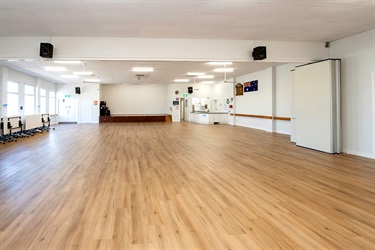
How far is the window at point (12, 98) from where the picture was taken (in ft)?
37.3

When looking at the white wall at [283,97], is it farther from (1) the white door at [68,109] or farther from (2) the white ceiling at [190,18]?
(1) the white door at [68,109]

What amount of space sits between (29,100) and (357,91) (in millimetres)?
14745

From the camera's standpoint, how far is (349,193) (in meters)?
3.55

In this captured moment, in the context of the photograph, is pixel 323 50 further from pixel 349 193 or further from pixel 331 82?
pixel 349 193

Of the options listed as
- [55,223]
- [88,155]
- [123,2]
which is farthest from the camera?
[88,155]

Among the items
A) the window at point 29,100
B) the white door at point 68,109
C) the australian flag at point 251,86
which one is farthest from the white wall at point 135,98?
the australian flag at point 251,86

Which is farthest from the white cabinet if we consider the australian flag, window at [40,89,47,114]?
window at [40,89,47,114]

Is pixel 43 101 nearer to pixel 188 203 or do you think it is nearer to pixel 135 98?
pixel 135 98

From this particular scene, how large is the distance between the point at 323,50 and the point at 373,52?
1401 mm

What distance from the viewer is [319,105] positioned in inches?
271

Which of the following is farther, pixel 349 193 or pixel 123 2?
pixel 123 2

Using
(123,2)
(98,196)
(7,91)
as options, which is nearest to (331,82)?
(123,2)

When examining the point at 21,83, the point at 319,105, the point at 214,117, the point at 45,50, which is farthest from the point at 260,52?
the point at 21,83

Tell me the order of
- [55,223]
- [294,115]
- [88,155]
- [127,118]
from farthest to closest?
1. [127,118]
2. [294,115]
3. [88,155]
4. [55,223]
